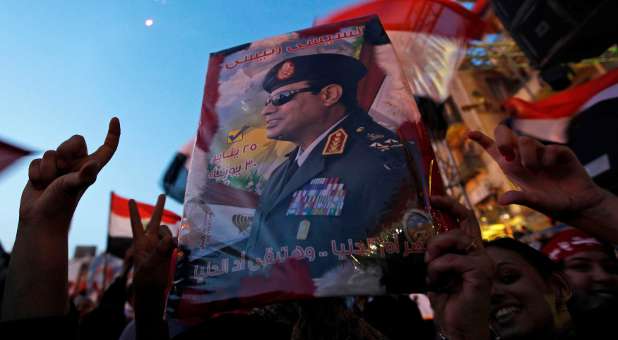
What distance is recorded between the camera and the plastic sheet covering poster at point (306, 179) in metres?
0.87

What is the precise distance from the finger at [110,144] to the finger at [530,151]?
57.4 inches

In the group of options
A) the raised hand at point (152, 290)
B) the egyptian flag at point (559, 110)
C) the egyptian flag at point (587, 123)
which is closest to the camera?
the raised hand at point (152, 290)

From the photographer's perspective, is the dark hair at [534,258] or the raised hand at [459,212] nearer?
the raised hand at [459,212]

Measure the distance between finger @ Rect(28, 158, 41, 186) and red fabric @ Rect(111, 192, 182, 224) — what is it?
3.80 meters

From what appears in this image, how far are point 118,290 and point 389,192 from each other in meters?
2.45

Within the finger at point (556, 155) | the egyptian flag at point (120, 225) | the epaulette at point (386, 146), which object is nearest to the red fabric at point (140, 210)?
the egyptian flag at point (120, 225)

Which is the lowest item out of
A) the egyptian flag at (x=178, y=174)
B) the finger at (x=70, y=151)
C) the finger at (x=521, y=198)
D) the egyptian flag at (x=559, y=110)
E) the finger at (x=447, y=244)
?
the finger at (x=447, y=244)

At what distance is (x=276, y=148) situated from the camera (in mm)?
1105

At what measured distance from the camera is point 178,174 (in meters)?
4.17

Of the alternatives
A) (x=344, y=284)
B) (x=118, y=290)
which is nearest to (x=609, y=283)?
(x=344, y=284)

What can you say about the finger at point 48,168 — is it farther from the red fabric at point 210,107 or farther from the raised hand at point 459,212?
the raised hand at point 459,212

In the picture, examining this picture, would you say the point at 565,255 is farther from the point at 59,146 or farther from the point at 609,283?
the point at 59,146

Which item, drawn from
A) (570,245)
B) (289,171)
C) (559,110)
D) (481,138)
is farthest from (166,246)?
(559,110)

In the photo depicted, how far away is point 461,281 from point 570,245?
98.4 inches
